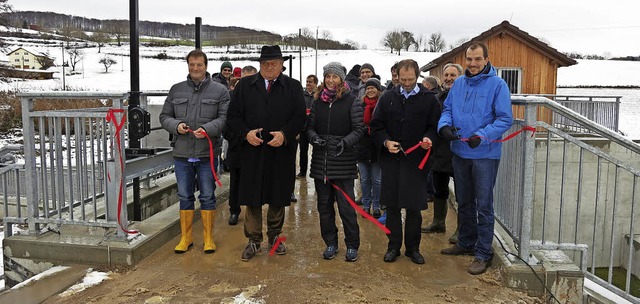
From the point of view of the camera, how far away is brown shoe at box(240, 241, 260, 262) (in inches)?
174

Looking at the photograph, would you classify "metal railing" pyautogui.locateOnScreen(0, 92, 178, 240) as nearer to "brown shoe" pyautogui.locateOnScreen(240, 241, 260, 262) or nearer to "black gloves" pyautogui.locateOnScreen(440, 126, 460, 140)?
"brown shoe" pyautogui.locateOnScreen(240, 241, 260, 262)

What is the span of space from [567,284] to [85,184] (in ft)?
13.5

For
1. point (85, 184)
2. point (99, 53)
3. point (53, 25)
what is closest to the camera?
point (85, 184)

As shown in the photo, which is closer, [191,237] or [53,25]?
[191,237]

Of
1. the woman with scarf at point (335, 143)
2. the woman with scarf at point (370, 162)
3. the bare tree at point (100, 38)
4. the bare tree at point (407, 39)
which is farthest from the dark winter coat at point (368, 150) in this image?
the bare tree at point (100, 38)

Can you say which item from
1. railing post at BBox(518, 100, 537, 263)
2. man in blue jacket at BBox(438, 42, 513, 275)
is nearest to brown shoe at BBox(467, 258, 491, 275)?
man in blue jacket at BBox(438, 42, 513, 275)

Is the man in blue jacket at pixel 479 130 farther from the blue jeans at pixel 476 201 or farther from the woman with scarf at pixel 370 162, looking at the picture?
the woman with scarf at pixel 370 162

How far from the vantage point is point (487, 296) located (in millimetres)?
3695

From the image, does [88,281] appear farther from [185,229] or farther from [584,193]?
[584,193]

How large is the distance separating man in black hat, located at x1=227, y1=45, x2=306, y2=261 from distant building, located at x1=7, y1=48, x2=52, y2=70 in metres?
63.9

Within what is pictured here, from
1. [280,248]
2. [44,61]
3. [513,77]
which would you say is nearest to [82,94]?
[280,248]

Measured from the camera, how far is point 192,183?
469cm

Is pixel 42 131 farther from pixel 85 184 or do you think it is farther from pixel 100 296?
pixel 100 296

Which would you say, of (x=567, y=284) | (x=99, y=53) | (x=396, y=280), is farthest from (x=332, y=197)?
(x=99, y=53)
